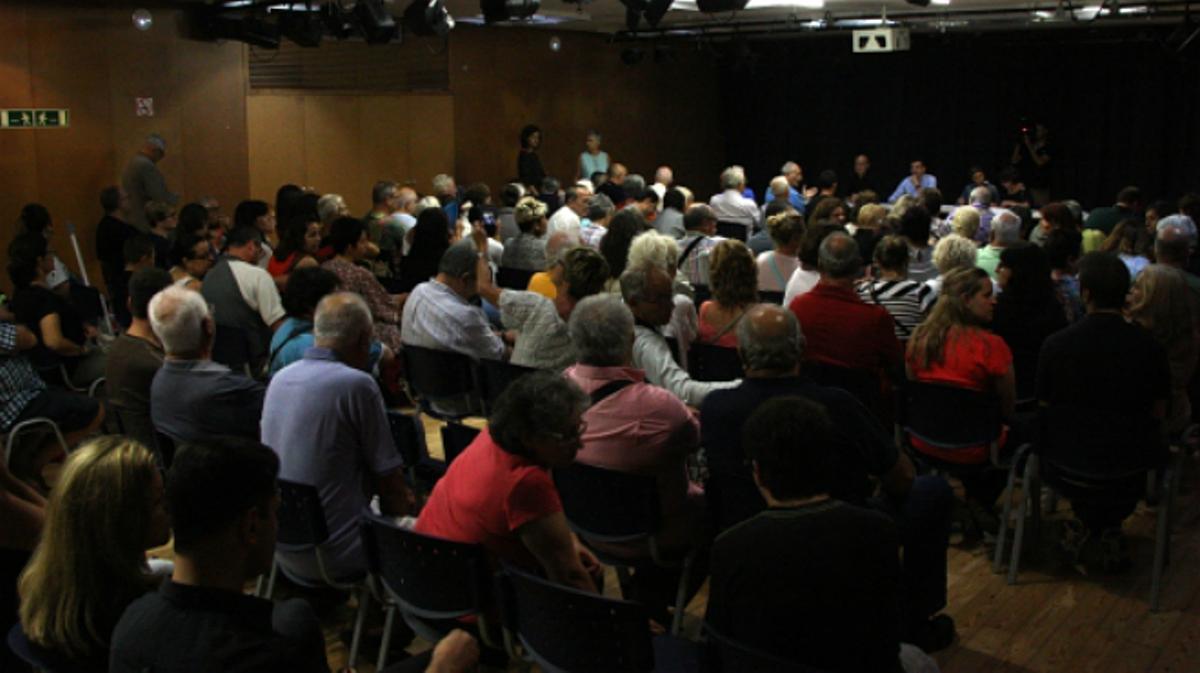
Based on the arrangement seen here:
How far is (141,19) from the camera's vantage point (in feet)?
37.0

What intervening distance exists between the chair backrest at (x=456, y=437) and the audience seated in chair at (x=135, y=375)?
1.34 m

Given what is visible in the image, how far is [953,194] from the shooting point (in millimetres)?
17422

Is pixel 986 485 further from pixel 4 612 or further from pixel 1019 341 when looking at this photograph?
pixel 4 612

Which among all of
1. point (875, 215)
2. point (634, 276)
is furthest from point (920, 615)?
point (875, 215)

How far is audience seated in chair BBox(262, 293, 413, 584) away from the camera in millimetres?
3656

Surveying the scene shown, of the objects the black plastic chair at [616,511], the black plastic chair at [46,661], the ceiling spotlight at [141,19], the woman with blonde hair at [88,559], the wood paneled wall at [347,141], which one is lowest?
the black plastic chair at [616,511]

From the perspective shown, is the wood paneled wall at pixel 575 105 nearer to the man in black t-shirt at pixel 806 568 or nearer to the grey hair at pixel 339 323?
the grey hair at pixel 339 323

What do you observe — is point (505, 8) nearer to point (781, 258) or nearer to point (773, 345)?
point (781, 258)

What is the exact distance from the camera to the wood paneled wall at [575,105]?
1477cm

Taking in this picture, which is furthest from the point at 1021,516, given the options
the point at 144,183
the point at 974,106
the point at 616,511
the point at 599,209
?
the point at 974,106

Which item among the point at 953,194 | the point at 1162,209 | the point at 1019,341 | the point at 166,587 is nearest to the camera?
the point at 166,587

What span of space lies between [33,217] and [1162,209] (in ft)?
29.5

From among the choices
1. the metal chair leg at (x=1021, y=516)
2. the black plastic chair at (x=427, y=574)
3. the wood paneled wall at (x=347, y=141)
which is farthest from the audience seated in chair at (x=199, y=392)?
the wood paneled wall at (x=347, y=141)

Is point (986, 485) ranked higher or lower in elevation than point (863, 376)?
lower
